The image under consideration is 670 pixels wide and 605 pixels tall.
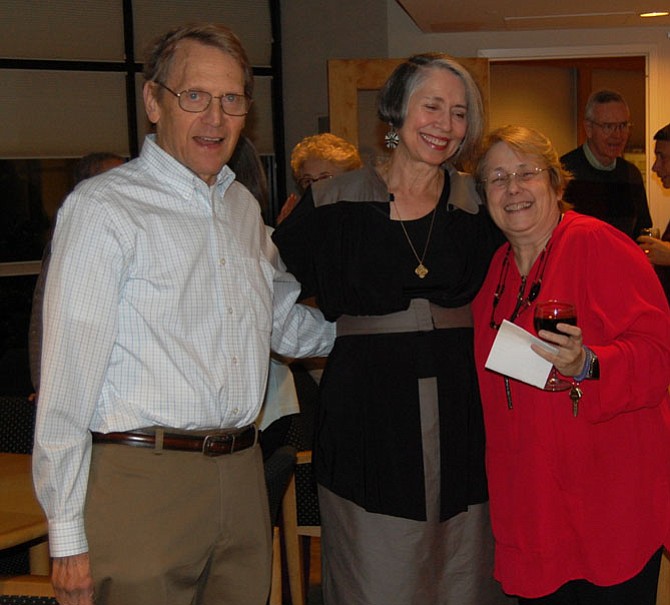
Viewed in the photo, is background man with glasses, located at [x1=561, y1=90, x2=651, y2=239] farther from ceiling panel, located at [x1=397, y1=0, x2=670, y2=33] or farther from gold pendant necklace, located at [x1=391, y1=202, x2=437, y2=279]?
gold pendant necklace, located at [x1=391, y1=202, x2=437, y2=279]

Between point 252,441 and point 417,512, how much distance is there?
532 mm

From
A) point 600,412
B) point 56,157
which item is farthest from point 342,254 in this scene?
point 56,157

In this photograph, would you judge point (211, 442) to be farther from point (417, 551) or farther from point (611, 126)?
point (611, 126)

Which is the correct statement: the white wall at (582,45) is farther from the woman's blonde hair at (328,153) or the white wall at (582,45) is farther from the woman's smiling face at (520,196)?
the woman's smiling face at (520,196)

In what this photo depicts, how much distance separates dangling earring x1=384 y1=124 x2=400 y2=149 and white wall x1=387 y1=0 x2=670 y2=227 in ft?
18.3

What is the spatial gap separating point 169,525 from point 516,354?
864mm

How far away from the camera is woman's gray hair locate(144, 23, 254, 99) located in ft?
6.81

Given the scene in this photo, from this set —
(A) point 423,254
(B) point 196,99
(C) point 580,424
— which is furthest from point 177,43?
(C) point 580,424

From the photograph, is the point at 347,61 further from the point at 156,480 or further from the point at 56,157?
the point at 156,480

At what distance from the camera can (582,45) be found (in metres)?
8.02

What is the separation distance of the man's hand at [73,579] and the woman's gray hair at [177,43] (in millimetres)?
1030

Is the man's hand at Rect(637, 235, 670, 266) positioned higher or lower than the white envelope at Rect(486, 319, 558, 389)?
higher

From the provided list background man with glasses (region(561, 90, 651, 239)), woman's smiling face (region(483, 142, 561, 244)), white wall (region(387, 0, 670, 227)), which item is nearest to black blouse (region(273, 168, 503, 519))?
woman's smiling face (region(483, 142, 561, 244))

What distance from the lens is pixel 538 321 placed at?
218cm
